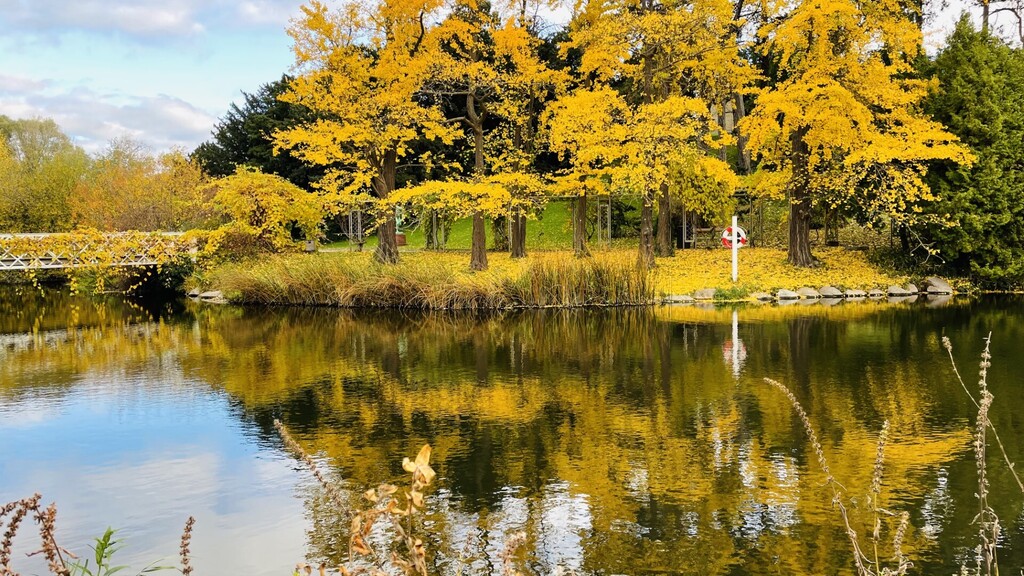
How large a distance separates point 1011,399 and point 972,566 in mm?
4935

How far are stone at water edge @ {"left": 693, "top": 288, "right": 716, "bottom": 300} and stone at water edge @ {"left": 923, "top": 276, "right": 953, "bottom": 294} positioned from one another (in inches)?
237

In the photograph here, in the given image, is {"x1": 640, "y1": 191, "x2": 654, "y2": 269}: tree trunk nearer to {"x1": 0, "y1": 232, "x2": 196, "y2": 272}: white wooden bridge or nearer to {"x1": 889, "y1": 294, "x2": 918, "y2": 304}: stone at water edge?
{"x1": 889, "y1": 294, "x2": 918, "y2": 304}: stone at water edge

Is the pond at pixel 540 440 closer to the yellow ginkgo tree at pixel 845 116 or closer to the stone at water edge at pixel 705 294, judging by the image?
the stone at water edge at pixel 705 294

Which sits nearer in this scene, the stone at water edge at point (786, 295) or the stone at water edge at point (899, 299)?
the stone at water edge at point (899, 299)

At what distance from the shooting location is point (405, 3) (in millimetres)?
22125

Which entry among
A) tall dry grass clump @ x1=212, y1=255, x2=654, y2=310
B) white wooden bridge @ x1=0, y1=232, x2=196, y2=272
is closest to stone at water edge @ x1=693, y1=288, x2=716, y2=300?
tall dry grass clump @ x1=212, y1=255, x2=654, y2=310

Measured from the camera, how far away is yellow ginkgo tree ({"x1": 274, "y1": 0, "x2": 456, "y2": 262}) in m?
22.5

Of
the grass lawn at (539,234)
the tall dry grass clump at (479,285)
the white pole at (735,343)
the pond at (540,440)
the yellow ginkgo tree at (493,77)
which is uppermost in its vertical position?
the yellow ginkgo tree at (493,77)

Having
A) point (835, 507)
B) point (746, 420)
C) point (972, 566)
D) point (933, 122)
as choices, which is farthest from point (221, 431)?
point (933, 122)

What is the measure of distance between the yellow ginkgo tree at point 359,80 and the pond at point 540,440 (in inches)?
341

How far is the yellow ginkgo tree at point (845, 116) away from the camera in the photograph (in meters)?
20.3

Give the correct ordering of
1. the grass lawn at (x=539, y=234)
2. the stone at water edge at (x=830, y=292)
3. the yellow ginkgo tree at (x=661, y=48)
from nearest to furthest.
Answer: the stone at water edge at (x=830, y=292), the yellow ginkgo tree at (x=661, y=48), the grass lawn at (x=539, y=234)

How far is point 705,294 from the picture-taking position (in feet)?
66.7

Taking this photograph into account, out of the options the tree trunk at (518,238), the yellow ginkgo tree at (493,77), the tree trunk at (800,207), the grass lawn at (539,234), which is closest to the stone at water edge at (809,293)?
the tree trunk at (800,207)
